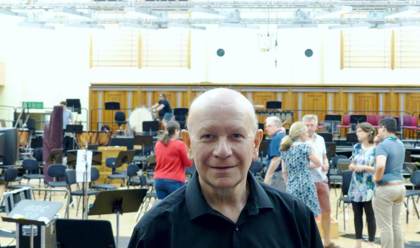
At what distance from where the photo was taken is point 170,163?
406 inches

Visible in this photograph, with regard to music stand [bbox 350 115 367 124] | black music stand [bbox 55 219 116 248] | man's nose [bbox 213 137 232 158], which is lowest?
black music stand [bbox 55 219 116 248]

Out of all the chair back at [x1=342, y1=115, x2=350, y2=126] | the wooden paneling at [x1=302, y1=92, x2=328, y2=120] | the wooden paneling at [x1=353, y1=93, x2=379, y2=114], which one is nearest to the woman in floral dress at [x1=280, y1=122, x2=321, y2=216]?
the chair back at [x1=342, y1=115, x2=350, y2=126]

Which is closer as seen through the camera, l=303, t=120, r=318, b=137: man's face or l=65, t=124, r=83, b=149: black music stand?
l=303, t=120, r=318, b=137: man's face

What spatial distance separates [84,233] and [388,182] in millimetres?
3750

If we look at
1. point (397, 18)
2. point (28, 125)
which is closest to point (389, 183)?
point (397, 18)

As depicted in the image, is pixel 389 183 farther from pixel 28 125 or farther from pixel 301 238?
pixel 28 125

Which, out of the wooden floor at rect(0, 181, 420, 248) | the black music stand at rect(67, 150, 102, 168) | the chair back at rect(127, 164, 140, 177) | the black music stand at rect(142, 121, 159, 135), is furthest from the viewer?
the black music stand at rect(142, 121, 159, 135)

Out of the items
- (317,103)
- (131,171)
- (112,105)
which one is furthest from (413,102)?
(131,171)

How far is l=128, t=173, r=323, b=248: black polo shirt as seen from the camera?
2.18 m

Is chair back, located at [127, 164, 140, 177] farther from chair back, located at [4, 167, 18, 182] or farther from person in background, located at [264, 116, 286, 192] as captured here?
person in background, located at [264, 116, 286, 192]

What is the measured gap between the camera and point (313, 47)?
27578mm

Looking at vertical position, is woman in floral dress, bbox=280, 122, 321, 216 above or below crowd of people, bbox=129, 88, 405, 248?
below

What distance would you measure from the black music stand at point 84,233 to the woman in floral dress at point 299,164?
9.75 feet

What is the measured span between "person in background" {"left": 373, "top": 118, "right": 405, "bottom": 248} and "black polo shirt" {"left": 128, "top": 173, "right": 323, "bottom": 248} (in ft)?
21.4
